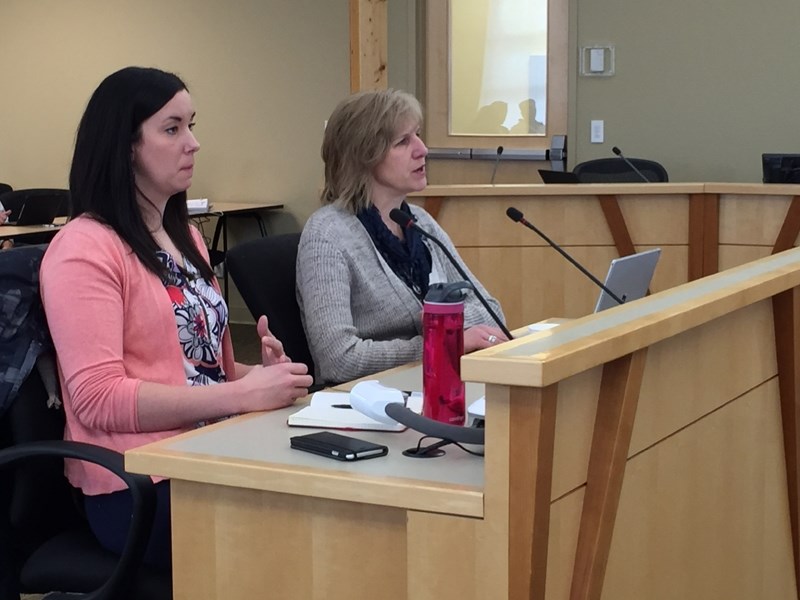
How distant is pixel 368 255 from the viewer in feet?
8.64

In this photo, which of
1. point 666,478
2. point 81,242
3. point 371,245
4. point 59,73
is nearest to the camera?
point 666,478

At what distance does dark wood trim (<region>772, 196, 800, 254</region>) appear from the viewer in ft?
16.0

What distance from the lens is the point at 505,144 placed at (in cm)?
738

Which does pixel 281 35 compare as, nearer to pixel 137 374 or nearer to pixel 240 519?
pixel 137 374

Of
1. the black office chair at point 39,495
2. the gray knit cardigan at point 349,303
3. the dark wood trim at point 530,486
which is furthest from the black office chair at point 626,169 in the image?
the dark wood trim at point 530,486

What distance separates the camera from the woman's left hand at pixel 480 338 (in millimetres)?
2455

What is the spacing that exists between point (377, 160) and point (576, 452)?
1.44 m

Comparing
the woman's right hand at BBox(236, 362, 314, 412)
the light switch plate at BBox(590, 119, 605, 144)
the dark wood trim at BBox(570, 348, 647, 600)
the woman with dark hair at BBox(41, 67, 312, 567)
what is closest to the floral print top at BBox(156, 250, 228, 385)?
the woman with dark hair at BBox(41, 67, 312, 567)

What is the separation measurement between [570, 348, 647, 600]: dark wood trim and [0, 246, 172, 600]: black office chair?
0.69 meters

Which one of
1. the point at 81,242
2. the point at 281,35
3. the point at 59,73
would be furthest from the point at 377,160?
the point at 59,73

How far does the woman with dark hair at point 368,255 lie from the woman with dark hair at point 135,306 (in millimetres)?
350

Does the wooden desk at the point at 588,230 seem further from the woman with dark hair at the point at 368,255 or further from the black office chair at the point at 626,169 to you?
the woman with dark hair at the point at 368,255

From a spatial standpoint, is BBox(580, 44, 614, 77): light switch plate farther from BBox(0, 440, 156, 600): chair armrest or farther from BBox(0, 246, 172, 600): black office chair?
BBox(0, 440, 156, 600): chair armrest

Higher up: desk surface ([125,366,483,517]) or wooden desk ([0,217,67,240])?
wooden desk ([0,217,67,240])
